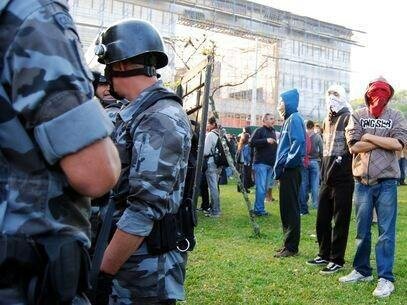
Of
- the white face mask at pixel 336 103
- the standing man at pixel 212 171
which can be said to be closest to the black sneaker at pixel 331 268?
the white face mask at pixel 336 103

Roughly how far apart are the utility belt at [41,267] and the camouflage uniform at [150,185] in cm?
80

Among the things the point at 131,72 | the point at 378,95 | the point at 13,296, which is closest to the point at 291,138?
the point at 378,95

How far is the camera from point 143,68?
2434 mm

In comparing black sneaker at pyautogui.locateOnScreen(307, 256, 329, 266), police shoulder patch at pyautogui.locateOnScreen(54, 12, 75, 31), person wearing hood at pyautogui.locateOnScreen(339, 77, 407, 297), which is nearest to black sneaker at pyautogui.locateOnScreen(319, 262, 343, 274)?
black sneaker at pyautogui.locateOnScreen(307, 256, 329, 266)

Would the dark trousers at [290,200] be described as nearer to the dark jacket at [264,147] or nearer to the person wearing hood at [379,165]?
the person wearing hood at [379,165]

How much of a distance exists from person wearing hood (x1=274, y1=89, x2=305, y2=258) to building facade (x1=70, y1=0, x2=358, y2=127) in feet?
135

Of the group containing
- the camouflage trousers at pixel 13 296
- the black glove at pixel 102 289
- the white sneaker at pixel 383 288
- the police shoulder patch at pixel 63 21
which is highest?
the police shoulder patch at pixel 63 21

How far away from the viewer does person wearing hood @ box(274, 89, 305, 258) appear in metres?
6.54

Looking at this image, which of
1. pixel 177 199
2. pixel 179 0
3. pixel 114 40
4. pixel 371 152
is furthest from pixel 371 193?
pixel 179 0

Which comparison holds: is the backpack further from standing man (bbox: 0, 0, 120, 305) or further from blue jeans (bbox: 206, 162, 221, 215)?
standing man (bbox: 0, 0, 120, 305)

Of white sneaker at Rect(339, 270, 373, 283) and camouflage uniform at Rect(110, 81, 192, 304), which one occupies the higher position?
camouflage uniform at Rect(110, 81, 192, 304)

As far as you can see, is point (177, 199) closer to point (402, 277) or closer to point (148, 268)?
point (148, 268)

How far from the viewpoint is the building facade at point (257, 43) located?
165ft

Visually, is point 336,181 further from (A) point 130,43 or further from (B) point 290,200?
(A) point 130,43
